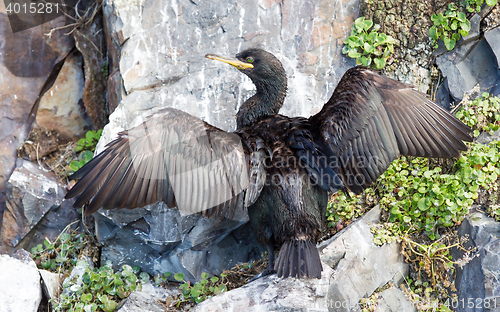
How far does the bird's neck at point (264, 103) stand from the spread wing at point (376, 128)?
53 cm

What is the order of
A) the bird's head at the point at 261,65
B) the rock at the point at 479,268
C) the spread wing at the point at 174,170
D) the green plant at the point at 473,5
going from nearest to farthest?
1. the spread wing at the point at 174,170
2. the rock at the point at 479,268
3. the bird's head at the point at 261,65
4. the green plant at the point at 473,5

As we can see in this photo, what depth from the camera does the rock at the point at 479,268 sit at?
11.5 ft

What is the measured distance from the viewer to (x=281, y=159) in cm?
344

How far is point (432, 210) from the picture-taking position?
3887mm

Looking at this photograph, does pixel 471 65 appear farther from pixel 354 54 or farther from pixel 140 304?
pixel 140 304

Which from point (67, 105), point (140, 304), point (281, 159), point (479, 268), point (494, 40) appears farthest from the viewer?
point (67, 105)

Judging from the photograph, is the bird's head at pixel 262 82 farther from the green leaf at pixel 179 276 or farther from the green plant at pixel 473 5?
the green plant at pixel 473 5

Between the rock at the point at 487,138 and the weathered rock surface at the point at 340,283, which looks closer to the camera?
the weathered rock surface at the point at 340,283

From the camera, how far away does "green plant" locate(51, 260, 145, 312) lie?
370 centimetres

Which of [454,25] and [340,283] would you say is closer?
[340,283]

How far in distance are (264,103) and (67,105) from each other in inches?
87.4

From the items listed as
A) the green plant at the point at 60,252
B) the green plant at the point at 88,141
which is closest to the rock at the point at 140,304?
the green plant at the point at 60,252

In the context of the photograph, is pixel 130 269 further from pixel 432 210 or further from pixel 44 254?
pixel 432 210

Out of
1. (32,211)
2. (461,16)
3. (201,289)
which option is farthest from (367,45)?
(32,211)
